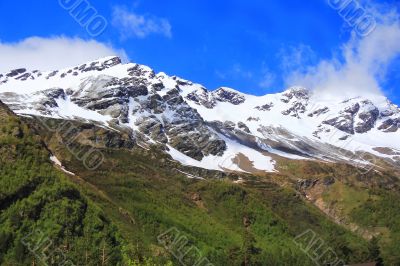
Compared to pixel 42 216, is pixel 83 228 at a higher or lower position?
higher

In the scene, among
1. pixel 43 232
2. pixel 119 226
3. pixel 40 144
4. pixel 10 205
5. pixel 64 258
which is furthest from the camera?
pixel 40 144

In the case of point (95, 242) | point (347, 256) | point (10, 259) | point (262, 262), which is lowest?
point (10, 259)

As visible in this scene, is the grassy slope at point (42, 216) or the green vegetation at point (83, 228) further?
the green vegetation at point (83, 228)

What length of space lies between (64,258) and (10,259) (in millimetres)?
12092

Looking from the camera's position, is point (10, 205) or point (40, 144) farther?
point (40, 144)

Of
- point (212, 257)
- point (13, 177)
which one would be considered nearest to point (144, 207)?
point (212, 257)

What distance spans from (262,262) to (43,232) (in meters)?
66.3

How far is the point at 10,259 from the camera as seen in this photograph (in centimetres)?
12625

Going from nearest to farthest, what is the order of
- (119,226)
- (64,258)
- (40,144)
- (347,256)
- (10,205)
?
(64,258)
(10,205)
(119,226)
(40,144)
(347,256)

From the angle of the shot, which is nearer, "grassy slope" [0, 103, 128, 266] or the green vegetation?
"grassy slope" [0, 103, 128, 266]

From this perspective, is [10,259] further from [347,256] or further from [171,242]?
[347,256]

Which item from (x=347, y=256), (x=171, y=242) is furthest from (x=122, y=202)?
(x=347, y=256)

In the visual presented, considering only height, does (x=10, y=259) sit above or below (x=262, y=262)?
below

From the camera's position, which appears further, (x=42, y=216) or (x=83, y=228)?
(x=83, y=228)
